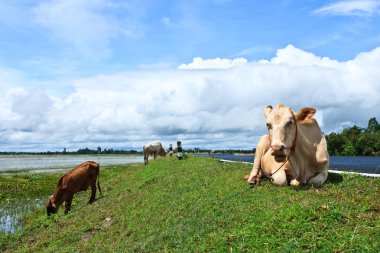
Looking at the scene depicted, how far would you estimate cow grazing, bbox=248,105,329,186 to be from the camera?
7859 mm

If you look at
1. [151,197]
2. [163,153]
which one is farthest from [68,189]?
[163,153]

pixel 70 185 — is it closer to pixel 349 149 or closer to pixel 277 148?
pixel 277 148

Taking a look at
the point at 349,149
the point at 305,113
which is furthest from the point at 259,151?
the point at 349,149

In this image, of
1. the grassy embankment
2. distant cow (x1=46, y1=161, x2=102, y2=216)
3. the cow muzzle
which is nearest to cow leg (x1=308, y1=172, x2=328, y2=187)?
the grassy embankment

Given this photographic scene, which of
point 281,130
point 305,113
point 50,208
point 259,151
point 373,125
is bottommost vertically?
point 50,208

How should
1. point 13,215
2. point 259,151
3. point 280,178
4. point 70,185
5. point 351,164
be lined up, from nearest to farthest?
point 280,178 → point 259,151 → point 70,185 → point 13,215 → point 351,164

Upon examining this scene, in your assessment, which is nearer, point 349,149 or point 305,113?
point 305,113

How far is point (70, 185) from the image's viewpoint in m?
14.7

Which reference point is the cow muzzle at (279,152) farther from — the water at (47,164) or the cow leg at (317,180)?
the water at (47,164)

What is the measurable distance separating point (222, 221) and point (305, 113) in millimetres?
3533

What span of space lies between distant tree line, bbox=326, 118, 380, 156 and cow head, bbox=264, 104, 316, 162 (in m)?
53.3

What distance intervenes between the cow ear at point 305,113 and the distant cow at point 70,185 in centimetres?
941

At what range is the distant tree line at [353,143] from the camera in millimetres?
58406

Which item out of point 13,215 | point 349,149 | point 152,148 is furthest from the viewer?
point 349,149
